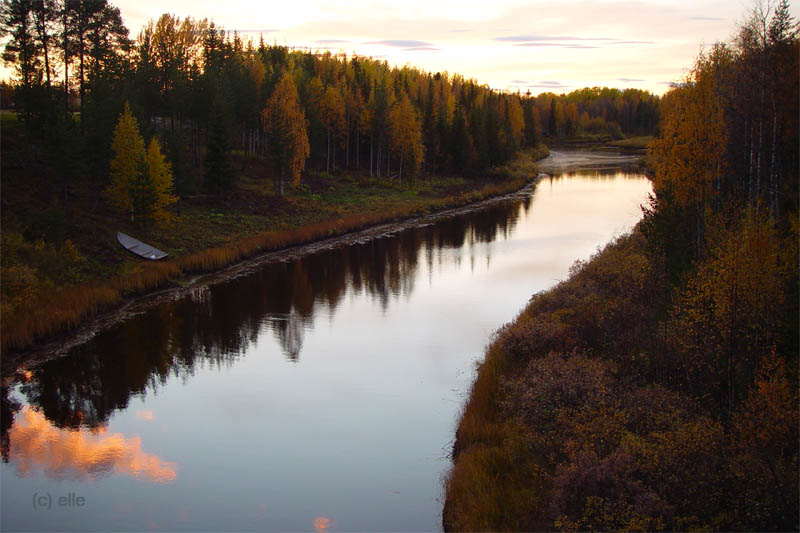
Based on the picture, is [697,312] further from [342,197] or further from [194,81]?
[194,81]

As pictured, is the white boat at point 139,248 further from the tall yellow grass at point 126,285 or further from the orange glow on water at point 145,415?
the orange glow on water at point 145,415

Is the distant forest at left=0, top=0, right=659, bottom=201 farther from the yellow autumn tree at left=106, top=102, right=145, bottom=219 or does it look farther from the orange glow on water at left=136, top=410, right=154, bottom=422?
the orange glow on water at left=136, top=410, right=154, bottom=422

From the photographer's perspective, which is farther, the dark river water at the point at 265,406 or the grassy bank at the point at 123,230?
the grassy bank at the point at 123,230

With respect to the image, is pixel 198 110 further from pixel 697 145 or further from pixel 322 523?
pixel 322 523

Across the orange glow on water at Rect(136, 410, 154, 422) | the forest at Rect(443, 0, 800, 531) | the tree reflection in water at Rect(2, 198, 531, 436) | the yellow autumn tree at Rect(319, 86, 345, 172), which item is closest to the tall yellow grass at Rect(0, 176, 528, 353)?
the tree reflection in water at Rect(2, 198, 531, 436)

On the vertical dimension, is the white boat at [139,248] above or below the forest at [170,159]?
below

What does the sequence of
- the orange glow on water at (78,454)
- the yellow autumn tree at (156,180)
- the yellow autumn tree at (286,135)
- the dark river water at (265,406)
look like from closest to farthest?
the dark river water at (265,406), the orange glow on water at (78,454), the yellow autumn tree at (156,180), the yellow autumn tree at (286,135)

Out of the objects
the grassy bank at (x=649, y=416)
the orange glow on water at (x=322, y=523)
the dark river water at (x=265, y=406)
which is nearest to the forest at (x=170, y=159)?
the dark river water at (x=265, y=406)
